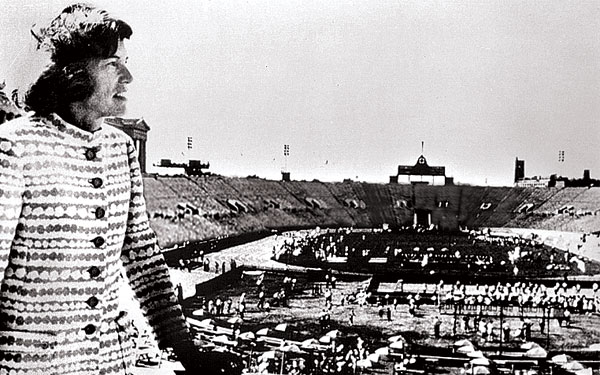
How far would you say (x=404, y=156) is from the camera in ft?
8.25

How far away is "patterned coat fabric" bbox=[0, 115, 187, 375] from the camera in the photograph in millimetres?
1299

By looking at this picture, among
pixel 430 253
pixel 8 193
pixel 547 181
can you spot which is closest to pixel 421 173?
pixel 430 253

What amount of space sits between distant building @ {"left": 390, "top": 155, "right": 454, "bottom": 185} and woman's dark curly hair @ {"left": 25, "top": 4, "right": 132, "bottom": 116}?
1.38 metres

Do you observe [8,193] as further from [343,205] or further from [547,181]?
[547,181]

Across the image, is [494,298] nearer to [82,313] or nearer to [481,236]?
[481,236]

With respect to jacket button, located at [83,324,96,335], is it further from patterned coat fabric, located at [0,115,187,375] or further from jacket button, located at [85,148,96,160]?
jacket button, located at [85,148,96,160]

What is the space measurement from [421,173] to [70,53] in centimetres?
147

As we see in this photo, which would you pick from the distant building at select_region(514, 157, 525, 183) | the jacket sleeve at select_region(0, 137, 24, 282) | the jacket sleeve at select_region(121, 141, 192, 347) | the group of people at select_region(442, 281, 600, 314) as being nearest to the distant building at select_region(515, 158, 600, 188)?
the distant building at select_region(514, 157, 525, 183)

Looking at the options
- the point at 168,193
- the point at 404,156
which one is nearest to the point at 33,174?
the point at 168,193

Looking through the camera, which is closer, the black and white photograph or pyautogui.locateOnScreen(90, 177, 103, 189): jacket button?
pyautogui.locateOnScreen(90, 177, 103, 189): jacket button

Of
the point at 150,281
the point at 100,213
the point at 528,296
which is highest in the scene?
the point at 100,213

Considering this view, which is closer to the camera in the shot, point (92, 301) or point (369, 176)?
point (92, 301)

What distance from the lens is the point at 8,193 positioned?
126cm

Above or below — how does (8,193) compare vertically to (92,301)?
above
